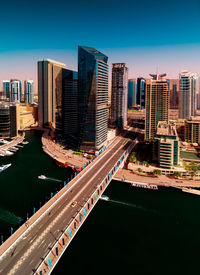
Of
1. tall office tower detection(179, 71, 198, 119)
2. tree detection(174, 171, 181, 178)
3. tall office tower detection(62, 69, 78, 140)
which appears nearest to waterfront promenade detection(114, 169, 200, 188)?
tree detection(174, 171, 181, 178)

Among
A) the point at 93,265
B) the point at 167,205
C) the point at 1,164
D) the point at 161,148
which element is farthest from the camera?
the point at 1,164

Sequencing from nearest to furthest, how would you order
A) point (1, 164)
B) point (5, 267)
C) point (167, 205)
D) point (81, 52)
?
point (5, 267), point (167, 205), point (1, 164), point (81, 52)

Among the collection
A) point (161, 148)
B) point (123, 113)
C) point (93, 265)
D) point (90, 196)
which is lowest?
point (93, 265)

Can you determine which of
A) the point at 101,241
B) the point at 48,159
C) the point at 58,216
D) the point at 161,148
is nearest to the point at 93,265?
the point at 101,241

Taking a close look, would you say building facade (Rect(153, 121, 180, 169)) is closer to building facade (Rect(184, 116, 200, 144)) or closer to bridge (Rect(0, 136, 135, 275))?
bridge (Rect(0, 136, 135, 275))

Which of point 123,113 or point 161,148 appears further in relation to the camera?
point 123,113

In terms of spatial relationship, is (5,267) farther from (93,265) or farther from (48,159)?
(48,159)

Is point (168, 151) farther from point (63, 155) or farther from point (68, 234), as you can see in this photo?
point (68, 234)

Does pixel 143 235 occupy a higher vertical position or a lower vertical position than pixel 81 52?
lower
